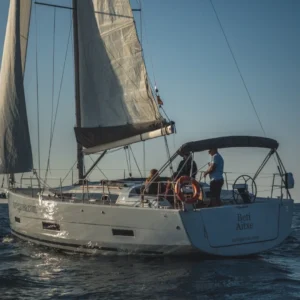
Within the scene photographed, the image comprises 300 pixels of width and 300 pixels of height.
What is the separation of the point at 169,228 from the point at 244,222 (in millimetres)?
1936

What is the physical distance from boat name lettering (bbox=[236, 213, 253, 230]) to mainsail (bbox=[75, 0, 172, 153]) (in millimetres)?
4545

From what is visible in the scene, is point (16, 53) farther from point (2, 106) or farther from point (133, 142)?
point (133, 142)

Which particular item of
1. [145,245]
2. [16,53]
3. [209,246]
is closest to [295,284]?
[209,246]

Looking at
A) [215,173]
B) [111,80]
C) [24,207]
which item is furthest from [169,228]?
[111,80]

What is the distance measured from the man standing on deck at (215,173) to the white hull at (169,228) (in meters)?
0.91

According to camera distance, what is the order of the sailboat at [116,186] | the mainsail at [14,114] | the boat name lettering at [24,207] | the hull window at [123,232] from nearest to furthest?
the sailboat at [116,186], the hull window at [123,232], the boat name lettering at [24,207], the mainsail at [14,114]

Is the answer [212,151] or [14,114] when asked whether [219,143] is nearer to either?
[212,151]

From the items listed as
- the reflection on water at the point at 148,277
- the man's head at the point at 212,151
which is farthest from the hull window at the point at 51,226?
the man's head at the point at 212,151

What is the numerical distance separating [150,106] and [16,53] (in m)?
5.29

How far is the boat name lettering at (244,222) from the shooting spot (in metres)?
14.4

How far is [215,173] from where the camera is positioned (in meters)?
15.1

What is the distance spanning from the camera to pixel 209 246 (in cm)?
1384

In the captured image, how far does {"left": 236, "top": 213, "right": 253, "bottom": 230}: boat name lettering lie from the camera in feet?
47.1

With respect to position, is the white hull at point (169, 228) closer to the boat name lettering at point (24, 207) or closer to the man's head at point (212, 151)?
the boat name lettering at point (24, 207)
